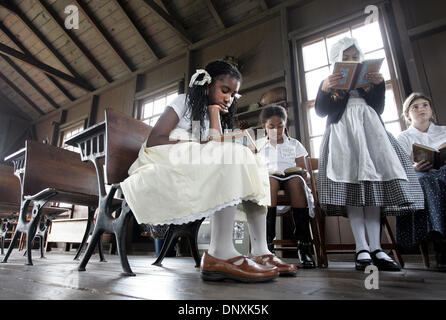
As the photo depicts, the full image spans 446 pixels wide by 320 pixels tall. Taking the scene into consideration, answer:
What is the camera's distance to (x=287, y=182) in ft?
5.20

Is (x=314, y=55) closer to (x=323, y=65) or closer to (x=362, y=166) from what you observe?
(x=323, y=65)

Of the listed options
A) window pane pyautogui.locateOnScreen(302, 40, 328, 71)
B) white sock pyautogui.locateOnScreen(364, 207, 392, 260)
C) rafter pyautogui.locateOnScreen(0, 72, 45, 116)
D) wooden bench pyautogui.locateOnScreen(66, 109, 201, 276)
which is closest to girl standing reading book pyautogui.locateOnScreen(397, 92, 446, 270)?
white sock pyautogui.locateOnScreen(364, 207, 392, 260)

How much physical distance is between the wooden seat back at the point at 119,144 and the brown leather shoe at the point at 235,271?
1.88 ft

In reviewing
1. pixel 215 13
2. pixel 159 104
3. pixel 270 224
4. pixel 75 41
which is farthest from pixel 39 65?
pixel 270 224

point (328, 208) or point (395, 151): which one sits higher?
point (395, 151)

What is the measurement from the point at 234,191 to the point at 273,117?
131cm

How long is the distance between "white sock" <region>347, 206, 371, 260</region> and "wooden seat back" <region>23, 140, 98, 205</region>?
1.50 m

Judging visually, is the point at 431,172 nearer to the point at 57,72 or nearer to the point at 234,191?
the point at 234,191

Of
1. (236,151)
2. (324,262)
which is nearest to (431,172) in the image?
(324,262)

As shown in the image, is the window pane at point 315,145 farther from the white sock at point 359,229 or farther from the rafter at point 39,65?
the rafter at point 39,65

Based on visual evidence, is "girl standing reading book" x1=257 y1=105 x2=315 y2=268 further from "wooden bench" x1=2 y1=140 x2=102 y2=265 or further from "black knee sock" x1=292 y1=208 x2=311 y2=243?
"wooden bench" x1=2 y1=140 x2=102 y2=265

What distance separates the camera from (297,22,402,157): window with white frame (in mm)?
2913

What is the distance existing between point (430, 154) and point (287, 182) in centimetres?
74

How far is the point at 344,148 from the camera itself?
133cm
